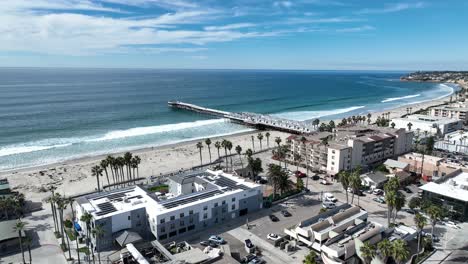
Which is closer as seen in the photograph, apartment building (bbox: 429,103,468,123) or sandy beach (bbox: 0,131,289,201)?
sandy beach (bbox: 0,131,289,201)

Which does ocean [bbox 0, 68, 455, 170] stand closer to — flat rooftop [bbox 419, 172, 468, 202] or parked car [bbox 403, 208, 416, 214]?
parked car [bbox 403, 208, 416, 214]

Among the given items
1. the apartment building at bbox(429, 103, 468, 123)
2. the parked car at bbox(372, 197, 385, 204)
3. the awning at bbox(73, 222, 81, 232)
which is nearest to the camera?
the awning at bbox(73, 222, 81, 232)

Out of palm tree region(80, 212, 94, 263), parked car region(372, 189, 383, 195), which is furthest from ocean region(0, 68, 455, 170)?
parked car region(372, 189, 383, 195)

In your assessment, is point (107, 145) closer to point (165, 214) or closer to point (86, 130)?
point (86, 130)

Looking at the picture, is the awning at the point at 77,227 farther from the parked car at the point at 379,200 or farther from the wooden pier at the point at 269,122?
the wooden pier at the point at 269,122

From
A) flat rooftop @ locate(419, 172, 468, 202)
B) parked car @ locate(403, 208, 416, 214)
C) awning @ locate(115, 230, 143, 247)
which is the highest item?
flat rooftop @ locate(419, 172, 468, 202)

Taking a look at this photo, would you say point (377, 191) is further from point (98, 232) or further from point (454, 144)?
point (98, 232)

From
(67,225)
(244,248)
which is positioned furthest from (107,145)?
(244,248)
